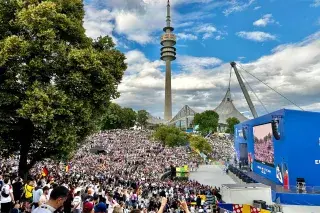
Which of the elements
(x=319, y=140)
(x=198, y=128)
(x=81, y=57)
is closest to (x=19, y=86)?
(x=81, y=57)

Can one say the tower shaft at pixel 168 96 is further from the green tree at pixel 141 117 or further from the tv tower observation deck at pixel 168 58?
the green tree at pixel 141 117

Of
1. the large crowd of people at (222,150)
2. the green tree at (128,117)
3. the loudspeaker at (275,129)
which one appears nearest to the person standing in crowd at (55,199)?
the loudspeaker at (275,129)

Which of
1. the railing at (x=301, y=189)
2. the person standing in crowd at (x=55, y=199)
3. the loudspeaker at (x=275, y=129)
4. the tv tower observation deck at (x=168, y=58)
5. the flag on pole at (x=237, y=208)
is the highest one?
the tv tower observation deck at (x=168, y=58)

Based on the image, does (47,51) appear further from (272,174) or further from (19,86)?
(272,174)

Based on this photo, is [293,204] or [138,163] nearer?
[293,204]

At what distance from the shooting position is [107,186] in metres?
17.5

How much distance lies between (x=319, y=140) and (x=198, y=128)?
77.8 m

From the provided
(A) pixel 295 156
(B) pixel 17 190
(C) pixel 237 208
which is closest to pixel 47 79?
(B) pixel 17 190

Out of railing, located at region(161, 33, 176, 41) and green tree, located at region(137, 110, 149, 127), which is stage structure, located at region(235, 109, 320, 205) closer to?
green tree, located at region(137, 110, 149, 127)

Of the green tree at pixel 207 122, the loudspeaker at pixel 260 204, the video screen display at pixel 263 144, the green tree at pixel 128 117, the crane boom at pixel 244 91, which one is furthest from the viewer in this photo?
the green tree at pixel 128 117

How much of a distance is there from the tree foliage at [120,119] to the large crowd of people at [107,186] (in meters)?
30.1

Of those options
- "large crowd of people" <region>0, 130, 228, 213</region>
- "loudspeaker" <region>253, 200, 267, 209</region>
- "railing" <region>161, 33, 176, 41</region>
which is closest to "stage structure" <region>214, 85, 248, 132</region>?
"railing" <region>161, 33, 176, 41</region>

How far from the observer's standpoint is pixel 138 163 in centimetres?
3609

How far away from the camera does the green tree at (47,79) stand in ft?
38.0
